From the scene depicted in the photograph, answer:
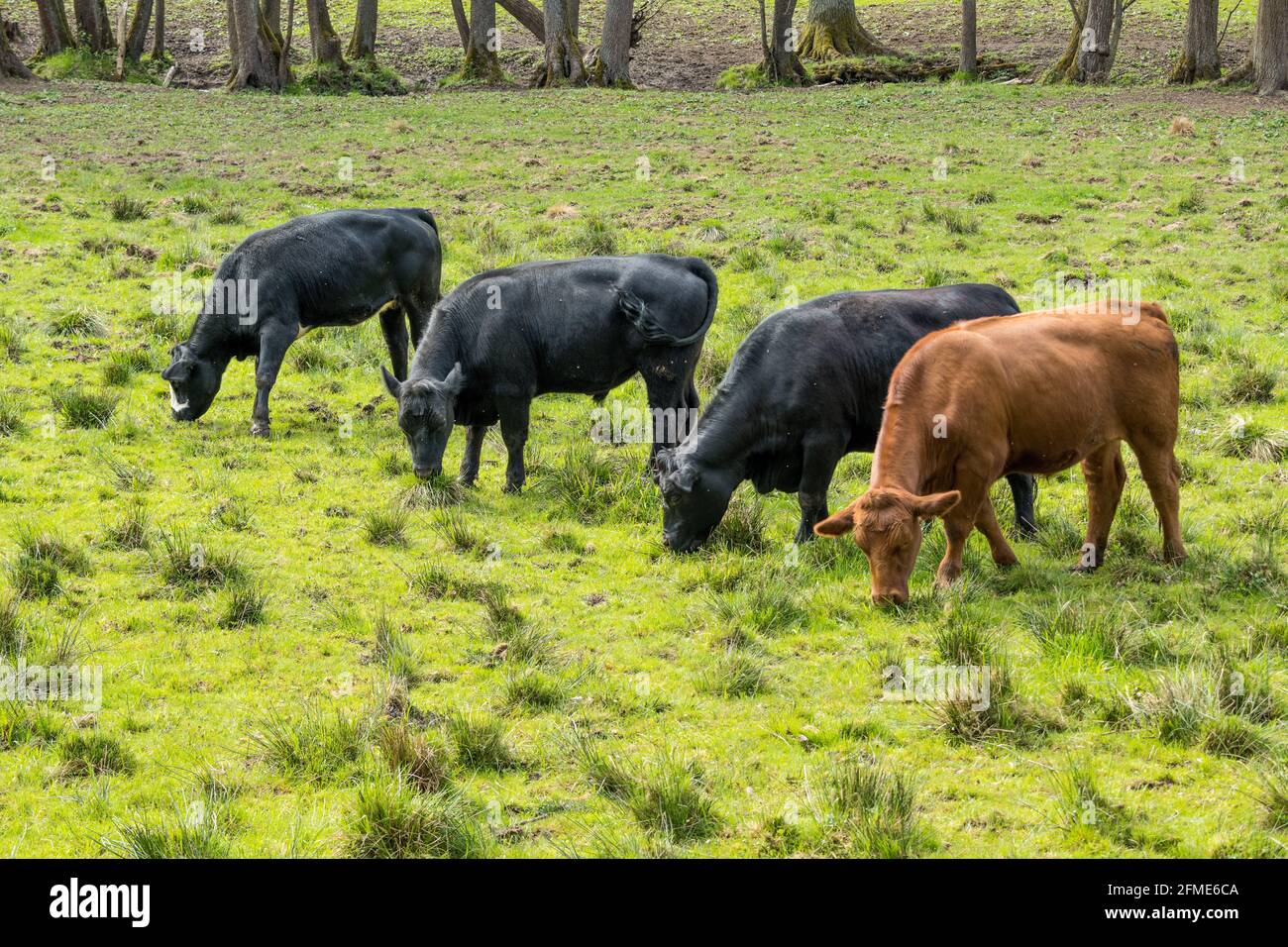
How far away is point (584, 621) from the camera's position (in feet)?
27.4

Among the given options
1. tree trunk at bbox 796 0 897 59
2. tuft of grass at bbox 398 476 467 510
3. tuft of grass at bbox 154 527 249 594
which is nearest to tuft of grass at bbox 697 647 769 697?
tuft of grass at bbox 154 527 249 594

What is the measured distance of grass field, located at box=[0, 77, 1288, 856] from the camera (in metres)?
5.82

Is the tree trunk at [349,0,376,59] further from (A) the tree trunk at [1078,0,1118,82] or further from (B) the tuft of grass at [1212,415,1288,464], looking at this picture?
(B) the tuft of grass at [1212,415,1288,464]

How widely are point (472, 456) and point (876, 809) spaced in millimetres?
6238

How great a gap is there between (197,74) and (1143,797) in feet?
130

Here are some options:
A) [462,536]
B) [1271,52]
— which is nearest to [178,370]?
[462,536]

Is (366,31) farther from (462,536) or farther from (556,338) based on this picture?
(462,536)

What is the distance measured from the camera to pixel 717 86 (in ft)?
119

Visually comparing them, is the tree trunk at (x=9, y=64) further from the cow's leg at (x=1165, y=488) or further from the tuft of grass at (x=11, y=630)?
the cow's leg at (x=1165, y=488)

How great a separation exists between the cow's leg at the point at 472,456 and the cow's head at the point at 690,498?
220cm

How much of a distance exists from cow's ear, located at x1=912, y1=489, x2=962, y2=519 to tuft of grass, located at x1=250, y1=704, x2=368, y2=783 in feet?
11.0
